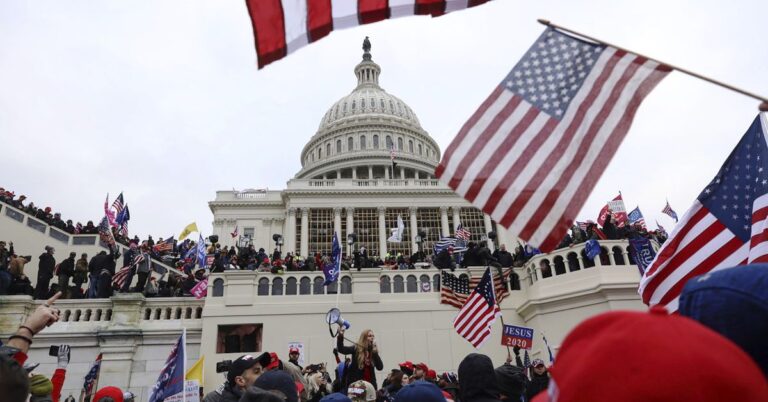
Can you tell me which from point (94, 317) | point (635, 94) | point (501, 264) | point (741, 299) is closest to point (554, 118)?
point (635, 94)

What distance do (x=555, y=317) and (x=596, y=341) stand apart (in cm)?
1778

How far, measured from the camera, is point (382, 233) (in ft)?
167

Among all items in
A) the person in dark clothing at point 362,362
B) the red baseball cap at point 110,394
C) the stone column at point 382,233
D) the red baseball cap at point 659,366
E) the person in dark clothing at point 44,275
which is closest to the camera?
the red baseball cap at point 659,366

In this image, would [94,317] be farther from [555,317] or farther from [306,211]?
[306,211]

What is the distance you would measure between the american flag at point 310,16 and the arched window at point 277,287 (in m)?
15.4

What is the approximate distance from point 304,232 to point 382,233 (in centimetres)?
766

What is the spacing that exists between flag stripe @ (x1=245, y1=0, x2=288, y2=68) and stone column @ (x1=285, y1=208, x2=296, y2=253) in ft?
149

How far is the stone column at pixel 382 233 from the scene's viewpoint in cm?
5003

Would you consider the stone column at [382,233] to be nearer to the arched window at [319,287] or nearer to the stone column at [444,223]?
the stone column at [444,223]

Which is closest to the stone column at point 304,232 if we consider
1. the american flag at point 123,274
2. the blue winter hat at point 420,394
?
the american flag at point 123,274

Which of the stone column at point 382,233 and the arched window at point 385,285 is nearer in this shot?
the arched window at point 385,285

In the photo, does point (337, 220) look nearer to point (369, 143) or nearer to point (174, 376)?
point (369, 143)

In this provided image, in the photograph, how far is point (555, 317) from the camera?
1783 centimetres

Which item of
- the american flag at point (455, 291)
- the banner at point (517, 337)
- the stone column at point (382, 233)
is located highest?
the stone column at point (382, 233)
